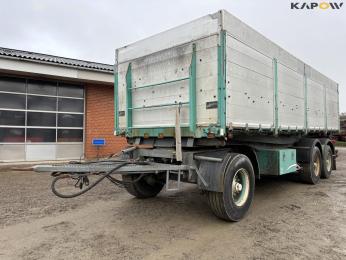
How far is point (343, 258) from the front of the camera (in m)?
3.49

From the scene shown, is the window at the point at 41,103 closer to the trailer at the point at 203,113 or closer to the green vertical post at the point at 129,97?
the trailer at the point at 203,113

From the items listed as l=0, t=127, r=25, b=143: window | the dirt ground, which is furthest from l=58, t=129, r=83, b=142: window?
the dirt ground

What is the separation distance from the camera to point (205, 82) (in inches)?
179

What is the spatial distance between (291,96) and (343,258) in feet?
13.8

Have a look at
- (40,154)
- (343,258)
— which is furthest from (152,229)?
(40,154)

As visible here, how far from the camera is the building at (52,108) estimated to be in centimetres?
1168

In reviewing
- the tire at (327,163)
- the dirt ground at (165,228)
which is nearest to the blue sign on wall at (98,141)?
the dirt ground at (165,228)

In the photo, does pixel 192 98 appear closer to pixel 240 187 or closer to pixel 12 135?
pixel 240 187

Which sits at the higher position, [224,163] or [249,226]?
[224,163]

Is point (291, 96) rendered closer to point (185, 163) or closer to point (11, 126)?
point (185, 163)

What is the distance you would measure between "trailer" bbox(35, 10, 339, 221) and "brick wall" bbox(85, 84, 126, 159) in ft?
26.7

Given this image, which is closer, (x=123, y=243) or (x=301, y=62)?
(x=123, y=243)

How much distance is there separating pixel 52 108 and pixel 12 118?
164cm

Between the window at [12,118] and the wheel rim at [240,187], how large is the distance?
34.0 ft
